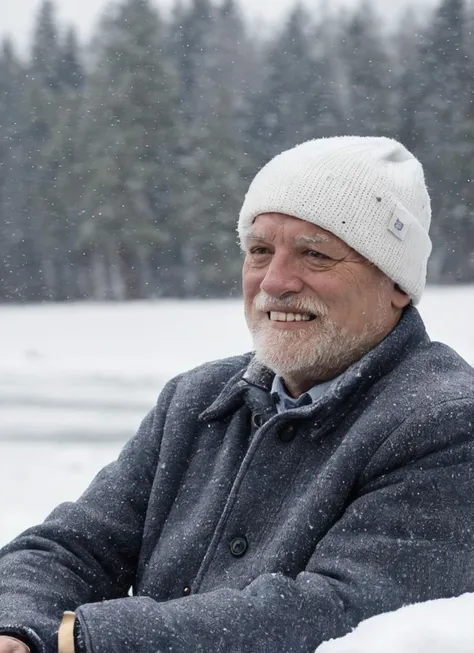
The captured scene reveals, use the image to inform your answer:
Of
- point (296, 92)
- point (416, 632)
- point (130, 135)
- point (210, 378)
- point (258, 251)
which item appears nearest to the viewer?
point (416, 632)

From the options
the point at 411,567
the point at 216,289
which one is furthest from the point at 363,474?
the point at 216,289

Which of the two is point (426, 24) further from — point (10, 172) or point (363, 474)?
point (363, 474)

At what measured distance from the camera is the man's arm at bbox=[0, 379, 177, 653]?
2242 mm

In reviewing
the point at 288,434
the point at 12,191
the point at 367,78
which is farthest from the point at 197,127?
the point at 288,434

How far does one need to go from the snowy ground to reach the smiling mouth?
134 inches

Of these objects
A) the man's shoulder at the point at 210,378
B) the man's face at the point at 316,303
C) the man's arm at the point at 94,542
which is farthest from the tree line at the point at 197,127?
the man's face at the point at 316,303

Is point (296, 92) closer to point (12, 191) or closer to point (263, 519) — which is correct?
point (12, 191)

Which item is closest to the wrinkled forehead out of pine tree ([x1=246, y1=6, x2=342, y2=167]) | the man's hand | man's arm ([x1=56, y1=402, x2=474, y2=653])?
man's arm ([x1=56, y1=402, x2=474, y2=653])

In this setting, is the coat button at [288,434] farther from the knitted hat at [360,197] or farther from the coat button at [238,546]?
the knitted hat at [360,197]

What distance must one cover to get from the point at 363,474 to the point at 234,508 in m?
0.31

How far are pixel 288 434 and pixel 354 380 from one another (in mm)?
187

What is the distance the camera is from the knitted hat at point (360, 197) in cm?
225

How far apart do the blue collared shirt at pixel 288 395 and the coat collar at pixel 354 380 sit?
2 centimetres

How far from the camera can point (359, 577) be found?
72.4 inches
